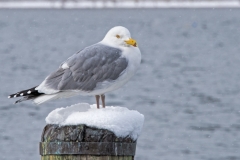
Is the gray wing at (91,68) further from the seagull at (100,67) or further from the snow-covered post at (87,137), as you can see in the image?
the snow-covered post at (87,137)

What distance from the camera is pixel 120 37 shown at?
16.9 ft

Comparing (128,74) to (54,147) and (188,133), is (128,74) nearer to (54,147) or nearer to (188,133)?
(54,147)

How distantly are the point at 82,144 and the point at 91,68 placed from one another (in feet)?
3.76

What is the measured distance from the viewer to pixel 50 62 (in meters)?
29.7

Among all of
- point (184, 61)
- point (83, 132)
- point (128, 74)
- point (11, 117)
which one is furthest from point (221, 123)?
point (184, 61)

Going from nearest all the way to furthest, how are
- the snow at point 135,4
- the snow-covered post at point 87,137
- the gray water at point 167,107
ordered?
the snow-covered post at point 87,137
the gray water at point 167,107
the snow at point 135,4

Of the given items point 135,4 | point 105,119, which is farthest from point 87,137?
point 135,4

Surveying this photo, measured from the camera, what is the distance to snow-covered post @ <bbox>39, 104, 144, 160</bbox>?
411 centimetres

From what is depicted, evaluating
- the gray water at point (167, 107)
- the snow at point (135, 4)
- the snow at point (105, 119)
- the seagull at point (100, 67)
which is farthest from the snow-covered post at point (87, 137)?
the snow at point (135, 4)

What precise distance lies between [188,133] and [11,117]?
172 inches

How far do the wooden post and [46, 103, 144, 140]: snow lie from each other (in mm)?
38

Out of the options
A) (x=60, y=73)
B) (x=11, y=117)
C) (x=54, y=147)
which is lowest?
(x=54, y=147)

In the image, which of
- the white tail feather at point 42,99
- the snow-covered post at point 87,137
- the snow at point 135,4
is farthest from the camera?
the snow at point 135,4

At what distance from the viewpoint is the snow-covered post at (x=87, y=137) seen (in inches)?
162
